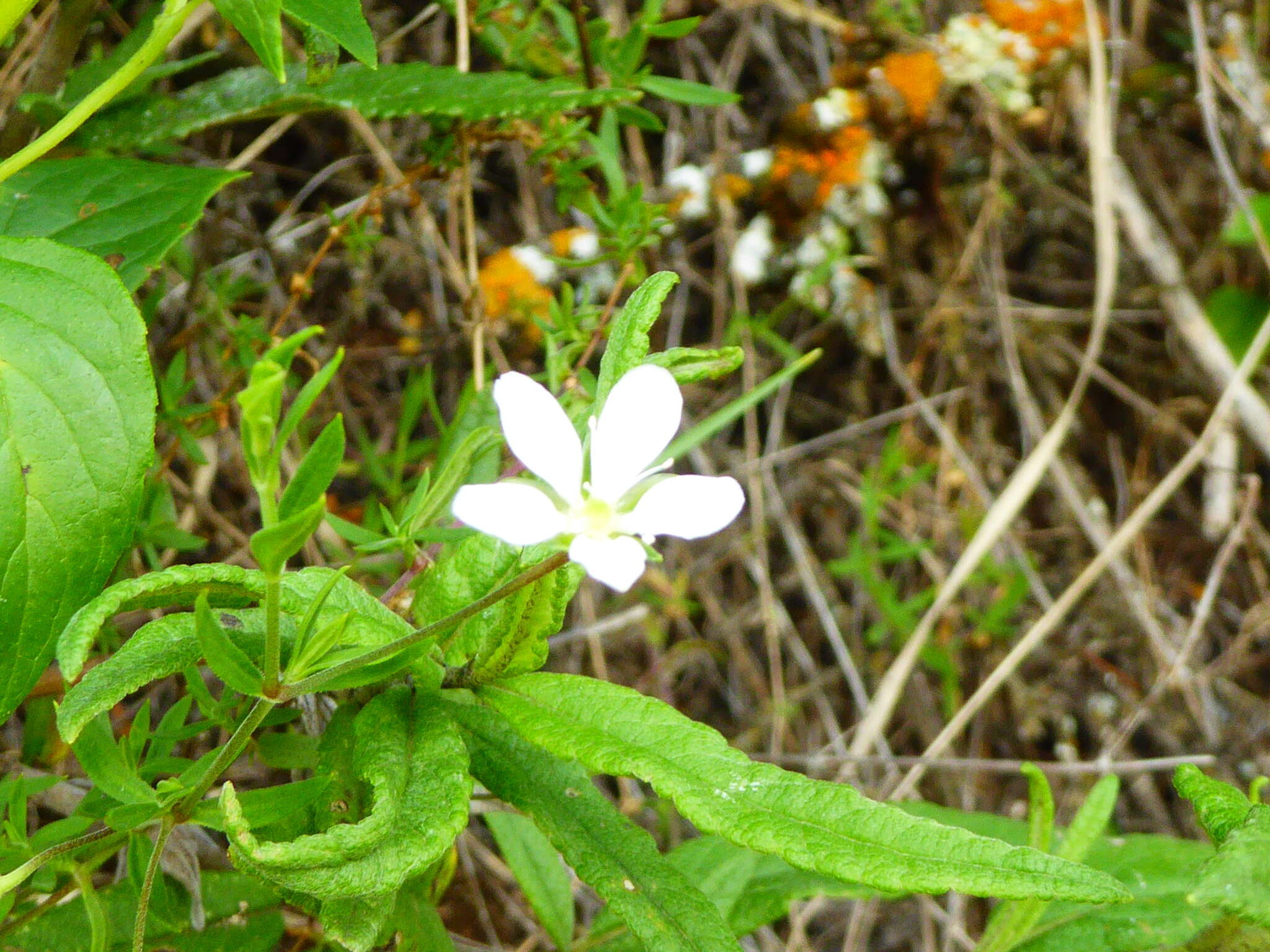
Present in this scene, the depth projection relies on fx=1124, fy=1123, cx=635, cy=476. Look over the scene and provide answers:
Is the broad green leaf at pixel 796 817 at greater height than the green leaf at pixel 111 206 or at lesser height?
lesser

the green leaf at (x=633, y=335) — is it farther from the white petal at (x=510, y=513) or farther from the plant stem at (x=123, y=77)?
the plant stem at (x=123, y=77)

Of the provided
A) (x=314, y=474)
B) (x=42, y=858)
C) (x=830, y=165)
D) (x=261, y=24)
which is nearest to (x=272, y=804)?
(x=42, y=858)

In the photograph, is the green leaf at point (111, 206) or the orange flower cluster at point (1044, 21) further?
the orange flower cluster at point (1044, 21)

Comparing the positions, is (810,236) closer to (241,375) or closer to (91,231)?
(241,375)

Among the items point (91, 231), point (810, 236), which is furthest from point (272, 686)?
point (810, 236)

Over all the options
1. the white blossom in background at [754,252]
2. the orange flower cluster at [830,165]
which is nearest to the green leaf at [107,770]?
the white blossom in background at [754,252]

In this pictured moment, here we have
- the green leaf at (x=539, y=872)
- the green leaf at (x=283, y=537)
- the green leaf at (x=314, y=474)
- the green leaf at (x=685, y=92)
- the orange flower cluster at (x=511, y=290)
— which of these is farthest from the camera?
the orange flower cluster at (x=511, y=290)
